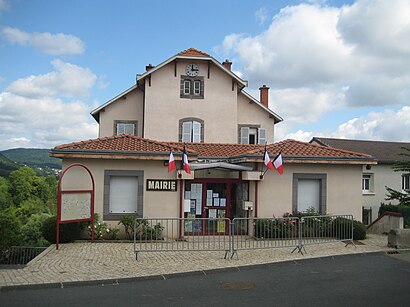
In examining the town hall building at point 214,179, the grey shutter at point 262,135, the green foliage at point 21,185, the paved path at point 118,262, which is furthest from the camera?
the green foliage at point 21,185

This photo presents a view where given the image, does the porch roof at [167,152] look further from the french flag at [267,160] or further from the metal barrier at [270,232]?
the metal barrier at [270,232]

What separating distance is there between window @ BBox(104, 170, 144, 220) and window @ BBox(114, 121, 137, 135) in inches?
393

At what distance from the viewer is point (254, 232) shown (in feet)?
48.4

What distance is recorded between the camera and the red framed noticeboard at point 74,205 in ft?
42.6

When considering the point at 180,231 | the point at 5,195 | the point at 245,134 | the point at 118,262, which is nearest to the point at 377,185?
the point at 245,134

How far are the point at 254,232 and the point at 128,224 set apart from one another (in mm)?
4254

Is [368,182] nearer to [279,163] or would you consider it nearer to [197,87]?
[197,87]

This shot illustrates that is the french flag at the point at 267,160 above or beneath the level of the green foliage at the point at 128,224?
above

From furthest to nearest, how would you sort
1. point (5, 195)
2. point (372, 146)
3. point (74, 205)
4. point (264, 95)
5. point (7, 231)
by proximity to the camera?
point (5, 195) < point (372, 146) < point (264, 95) < point (7, 231) < point (74, 205)

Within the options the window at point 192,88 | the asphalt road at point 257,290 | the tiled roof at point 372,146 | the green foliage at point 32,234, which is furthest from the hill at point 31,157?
the asphalt road at point 257,290

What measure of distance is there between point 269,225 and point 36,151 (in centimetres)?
19184

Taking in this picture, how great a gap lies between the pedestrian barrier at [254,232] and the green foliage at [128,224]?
0.77 ft

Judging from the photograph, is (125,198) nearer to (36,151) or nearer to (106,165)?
(106,165)

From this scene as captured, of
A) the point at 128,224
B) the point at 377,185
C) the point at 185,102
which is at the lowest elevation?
the point at 128,224
